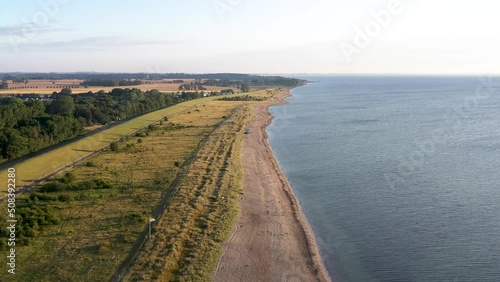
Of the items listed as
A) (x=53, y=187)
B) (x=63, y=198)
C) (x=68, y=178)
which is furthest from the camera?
(x=68, y=178)

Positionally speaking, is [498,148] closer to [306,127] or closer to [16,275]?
[306,127]

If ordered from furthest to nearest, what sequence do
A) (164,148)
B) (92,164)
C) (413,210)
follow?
(164,148) → (92,164) → (413,210)

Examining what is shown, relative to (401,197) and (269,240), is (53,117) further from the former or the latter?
(401,197)

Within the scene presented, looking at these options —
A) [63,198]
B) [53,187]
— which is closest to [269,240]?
[63,198]

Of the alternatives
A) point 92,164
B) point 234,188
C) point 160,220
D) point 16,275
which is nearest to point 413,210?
point 234,188

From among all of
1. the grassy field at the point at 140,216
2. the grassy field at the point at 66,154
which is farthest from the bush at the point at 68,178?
the grassy field at the point at 66,154

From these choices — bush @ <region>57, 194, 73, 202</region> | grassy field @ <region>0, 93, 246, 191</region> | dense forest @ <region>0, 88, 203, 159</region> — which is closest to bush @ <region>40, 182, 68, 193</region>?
bush @ <region>57, 194, 73, 202</region>

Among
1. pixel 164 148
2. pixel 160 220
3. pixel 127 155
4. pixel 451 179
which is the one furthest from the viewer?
pixel 164 148
